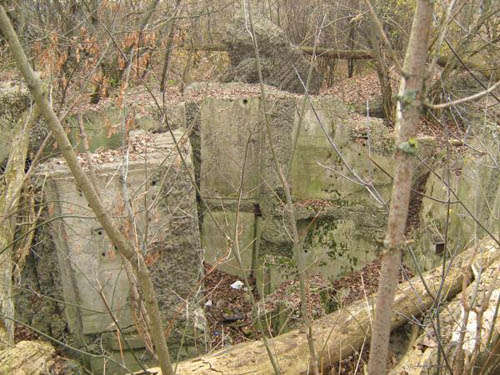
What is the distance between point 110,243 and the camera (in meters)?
4.73

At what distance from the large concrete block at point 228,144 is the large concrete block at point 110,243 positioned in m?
2.84

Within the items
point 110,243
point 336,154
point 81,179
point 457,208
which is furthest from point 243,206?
point 81,179

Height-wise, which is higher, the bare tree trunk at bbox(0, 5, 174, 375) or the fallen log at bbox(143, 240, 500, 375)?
the bare tree trunk at bbox(0, 5, 174, 375)

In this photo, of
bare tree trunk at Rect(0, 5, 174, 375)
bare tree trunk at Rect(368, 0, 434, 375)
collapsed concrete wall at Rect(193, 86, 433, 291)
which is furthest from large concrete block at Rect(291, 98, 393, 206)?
bare tree trunk at Rect(368, 0, 434, 375)

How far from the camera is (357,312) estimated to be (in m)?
4.45

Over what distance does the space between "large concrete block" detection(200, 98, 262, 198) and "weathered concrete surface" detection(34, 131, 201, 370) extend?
9.12 feet

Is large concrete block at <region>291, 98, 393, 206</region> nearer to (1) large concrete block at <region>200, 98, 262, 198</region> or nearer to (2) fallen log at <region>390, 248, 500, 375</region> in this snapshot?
(1) large concrete block at <region>200, 98, 262, 198</region>

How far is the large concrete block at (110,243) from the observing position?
180 inches

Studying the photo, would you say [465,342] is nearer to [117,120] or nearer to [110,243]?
[110,243]

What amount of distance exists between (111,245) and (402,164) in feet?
12.9

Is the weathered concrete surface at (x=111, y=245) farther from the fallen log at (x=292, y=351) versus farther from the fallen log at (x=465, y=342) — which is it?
the fallen log at (x=465, y=342)

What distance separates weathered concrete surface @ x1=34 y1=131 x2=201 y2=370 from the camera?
180 inches

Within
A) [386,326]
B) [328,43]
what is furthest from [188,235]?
[328,43]

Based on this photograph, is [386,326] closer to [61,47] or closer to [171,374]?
[171,374]
